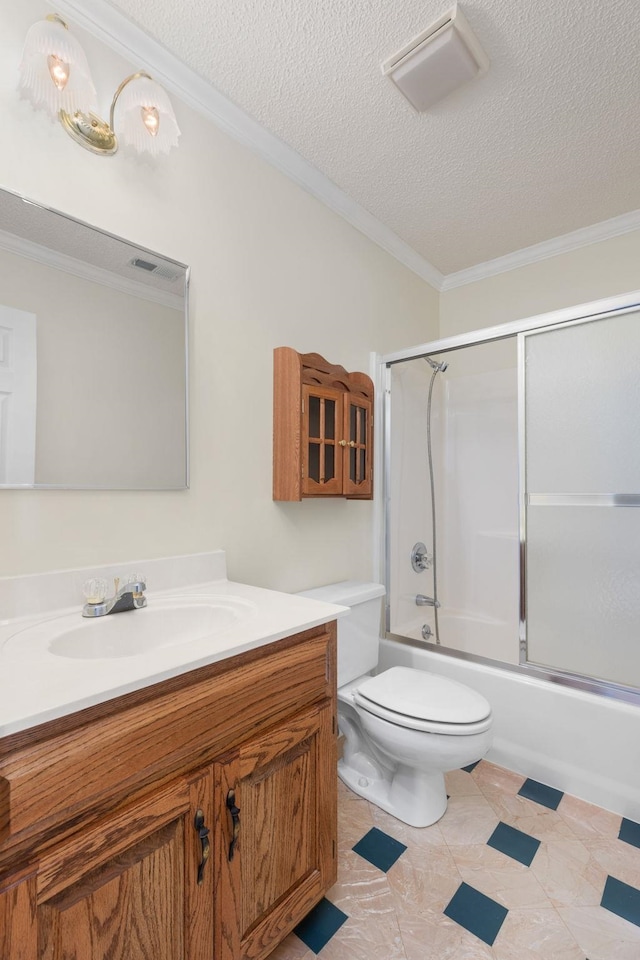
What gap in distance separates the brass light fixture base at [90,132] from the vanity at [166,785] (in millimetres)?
1111

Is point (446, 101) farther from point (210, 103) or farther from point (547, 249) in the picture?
point (547, 249)

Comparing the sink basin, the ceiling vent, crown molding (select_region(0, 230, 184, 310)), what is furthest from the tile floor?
the ceiling vent

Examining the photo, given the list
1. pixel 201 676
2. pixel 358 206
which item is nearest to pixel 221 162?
pixel 358 206

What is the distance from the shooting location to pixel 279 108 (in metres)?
1.58

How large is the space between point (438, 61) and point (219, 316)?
39.2 inches

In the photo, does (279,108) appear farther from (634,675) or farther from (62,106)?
(634,675)

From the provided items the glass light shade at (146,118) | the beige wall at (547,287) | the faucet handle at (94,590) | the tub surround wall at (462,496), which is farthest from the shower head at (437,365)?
the faucet handle at (94,590)

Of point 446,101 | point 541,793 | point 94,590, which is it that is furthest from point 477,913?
point 446,101

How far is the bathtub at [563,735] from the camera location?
5.09 ft

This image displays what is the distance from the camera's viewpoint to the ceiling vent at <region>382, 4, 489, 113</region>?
1282mm

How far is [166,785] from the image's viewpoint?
2.57 feet

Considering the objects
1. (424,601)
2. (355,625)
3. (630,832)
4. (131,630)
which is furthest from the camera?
(424,601)

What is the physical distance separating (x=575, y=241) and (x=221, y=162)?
1791 mm

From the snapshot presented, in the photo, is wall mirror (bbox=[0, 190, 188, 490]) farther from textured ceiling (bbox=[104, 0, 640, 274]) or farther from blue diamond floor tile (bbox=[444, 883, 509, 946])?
blue diamond floor tile (bbox=[444, 883, 509, 946])
